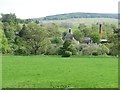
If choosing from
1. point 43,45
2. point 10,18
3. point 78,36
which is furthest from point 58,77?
point 10,18

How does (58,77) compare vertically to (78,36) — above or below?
above

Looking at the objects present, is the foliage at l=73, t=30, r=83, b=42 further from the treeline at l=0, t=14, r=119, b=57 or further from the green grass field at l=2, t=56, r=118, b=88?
the green grass field at l=2, t=56, r=118, b=88

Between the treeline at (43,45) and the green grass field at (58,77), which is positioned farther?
the treeline at (43,45)

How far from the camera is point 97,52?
4825 cm

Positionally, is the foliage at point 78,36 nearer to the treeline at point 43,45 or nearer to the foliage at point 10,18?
the treeline at point 43,45

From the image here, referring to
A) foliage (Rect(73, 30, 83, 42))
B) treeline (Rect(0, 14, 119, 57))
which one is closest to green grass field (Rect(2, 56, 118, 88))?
treeline (Rect(0, 14, 119, 57))

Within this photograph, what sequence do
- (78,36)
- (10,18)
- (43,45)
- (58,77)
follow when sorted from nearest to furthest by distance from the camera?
(58,77) → (43,45) → (78,36) → (10,18)

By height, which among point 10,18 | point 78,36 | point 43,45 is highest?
point 10,18

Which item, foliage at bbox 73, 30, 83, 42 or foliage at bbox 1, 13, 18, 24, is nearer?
foliage at bbox 73, 30, 83, 42

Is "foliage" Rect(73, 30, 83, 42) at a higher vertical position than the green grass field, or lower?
lower

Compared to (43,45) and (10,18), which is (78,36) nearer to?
(10,18)

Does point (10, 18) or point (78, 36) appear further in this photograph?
point (10, 18)

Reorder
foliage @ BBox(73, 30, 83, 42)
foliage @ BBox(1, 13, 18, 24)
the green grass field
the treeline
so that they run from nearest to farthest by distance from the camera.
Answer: the green grass field
the treeline
foliage @ BBox(73, 30, 83, 42)
foliage @ BBox(1, 13, 18, 24)

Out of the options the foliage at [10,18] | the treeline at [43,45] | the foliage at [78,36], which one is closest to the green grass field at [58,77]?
the treeline at [43,45]
